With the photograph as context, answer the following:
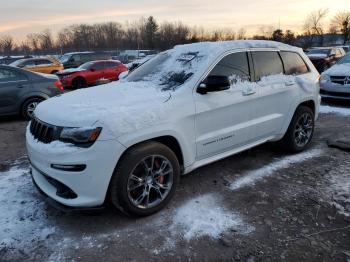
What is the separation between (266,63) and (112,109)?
8.27 feet

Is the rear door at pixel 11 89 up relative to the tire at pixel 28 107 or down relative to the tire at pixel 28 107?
up

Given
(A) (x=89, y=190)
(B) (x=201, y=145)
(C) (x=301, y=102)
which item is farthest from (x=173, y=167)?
(C) (x=301, y=102)

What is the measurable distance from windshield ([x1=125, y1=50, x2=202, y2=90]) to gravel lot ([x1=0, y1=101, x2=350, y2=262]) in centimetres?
134

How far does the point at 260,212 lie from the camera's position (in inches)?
149

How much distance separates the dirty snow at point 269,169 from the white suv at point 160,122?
0.40m

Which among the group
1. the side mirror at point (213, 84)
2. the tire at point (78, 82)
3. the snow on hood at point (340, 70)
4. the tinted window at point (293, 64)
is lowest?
the tire at point (78, 82)

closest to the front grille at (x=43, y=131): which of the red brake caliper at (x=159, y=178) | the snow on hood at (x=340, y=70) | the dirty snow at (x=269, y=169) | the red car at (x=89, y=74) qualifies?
the red brake caliper at (x=159, y=178)

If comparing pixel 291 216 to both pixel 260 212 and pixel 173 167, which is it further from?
pixel 173 167

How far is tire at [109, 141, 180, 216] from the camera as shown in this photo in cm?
338

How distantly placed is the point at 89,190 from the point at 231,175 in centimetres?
219

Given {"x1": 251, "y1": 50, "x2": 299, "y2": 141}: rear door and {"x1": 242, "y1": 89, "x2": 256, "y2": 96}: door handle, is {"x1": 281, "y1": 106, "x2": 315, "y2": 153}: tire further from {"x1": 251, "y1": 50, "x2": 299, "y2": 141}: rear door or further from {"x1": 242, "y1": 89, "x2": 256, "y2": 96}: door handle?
{"x1": 242, "y1": 89, "x2": 256, "y2": 96}: door handle

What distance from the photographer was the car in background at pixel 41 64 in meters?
19.6

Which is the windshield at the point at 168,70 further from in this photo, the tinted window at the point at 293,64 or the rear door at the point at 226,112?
the tinted window at the point at 293,64

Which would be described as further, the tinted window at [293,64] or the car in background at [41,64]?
the car in background at [41,64]
